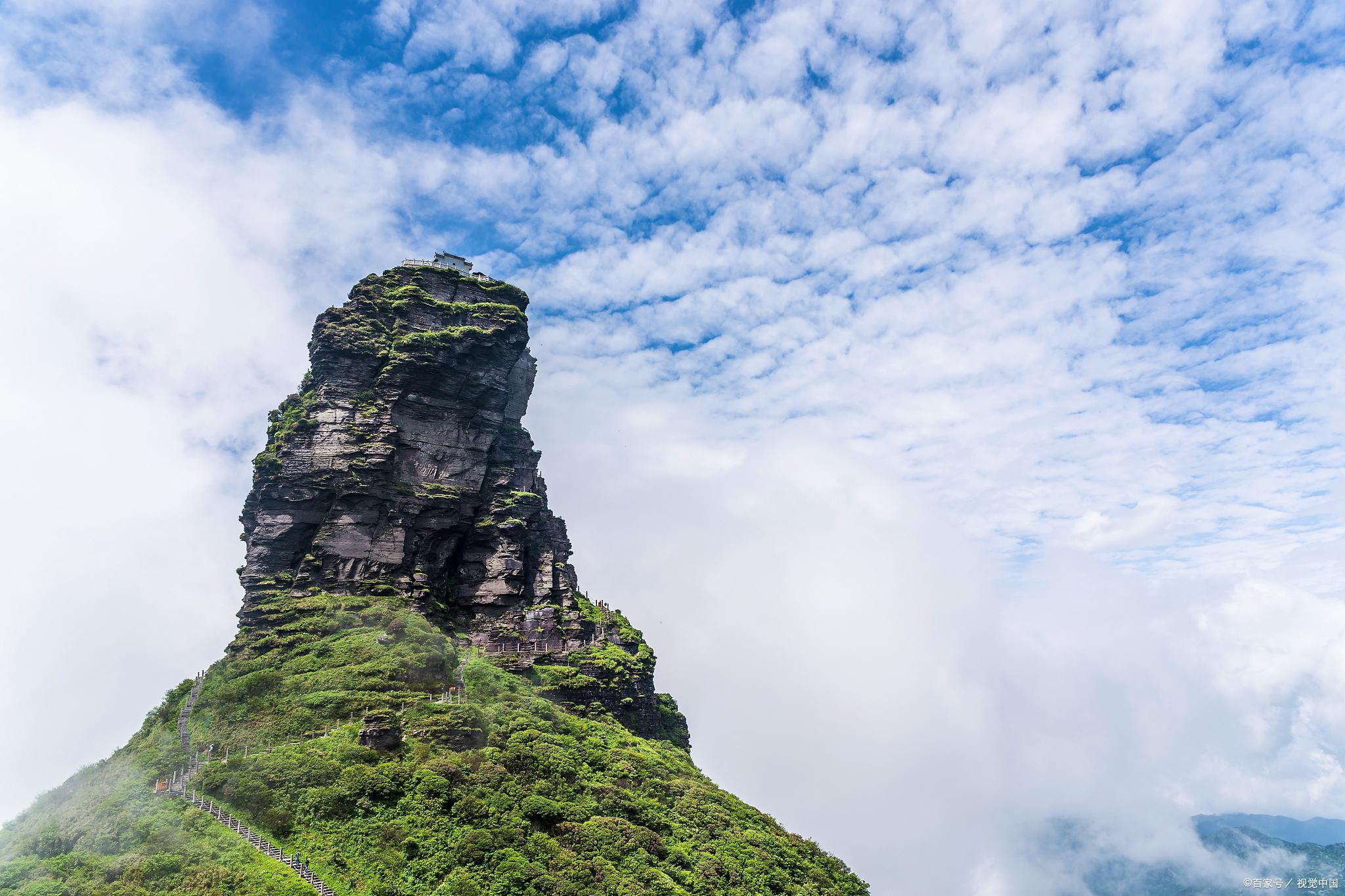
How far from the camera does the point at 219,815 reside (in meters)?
34.9

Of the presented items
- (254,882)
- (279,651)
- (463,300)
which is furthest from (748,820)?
(463,300)

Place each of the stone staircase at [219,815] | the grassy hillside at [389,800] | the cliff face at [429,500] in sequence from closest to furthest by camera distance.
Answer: the grassy hillside at [389,800] → the stone staircase at [219,815] → the cliff face at [429,500]

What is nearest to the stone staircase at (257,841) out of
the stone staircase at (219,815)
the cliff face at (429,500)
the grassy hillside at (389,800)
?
the stone staircase at (219,815)

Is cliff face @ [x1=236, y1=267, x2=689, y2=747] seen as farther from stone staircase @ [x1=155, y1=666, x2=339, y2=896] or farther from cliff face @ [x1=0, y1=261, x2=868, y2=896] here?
stone staircase @ [x1=155, y1=666, x2=339, y2=896]

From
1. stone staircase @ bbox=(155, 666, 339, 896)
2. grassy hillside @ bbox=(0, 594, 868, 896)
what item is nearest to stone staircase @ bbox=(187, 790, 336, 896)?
stone staircase @ bbox=(155, 666, 339, 896)

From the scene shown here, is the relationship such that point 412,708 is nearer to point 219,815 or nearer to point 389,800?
point 389,800

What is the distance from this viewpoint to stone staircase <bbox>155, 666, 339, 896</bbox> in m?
31.2

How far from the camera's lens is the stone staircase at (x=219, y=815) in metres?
31.2

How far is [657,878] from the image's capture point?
127ft

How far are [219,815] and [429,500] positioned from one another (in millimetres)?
35202

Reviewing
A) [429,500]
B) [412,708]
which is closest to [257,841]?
[412,708]

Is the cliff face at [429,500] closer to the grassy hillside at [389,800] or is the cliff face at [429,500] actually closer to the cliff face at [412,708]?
the cliff face at [412,708]

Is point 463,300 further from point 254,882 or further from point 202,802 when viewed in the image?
point 254,882

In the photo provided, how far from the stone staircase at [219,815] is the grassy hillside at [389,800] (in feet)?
1.90
